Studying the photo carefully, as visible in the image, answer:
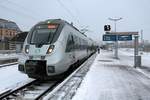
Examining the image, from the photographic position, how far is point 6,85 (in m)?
12.4


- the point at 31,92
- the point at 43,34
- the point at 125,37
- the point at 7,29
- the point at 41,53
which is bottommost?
the point at 31,92

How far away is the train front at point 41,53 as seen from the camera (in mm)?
12227

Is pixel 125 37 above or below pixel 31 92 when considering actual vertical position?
above

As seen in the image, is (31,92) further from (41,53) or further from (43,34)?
(43,34)

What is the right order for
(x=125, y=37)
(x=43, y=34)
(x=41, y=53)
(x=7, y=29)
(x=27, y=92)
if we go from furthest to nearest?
(x=7, y=29), (x=125, y=37), (x=43, y=34), (x=41, y=53), (x=27, y=92)

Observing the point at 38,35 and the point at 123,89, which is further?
the point at 38,35

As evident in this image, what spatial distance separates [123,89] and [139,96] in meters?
1.35

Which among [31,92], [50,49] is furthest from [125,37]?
[31,92]

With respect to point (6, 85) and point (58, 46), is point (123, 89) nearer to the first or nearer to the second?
point (58, 46)

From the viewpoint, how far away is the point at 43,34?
13383 mm

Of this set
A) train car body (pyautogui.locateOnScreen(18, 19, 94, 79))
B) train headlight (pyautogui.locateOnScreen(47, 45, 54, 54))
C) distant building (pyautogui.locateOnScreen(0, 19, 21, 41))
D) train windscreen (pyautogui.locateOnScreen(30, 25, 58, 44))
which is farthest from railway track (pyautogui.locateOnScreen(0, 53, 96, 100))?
distant building (pyautogui.locateOnScreen(0, 19, 21, 41))

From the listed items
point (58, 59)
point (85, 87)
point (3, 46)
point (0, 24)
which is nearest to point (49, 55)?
point (58, 59)

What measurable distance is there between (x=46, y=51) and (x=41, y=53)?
242 mm

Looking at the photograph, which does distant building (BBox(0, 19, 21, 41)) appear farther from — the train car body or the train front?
the train front
